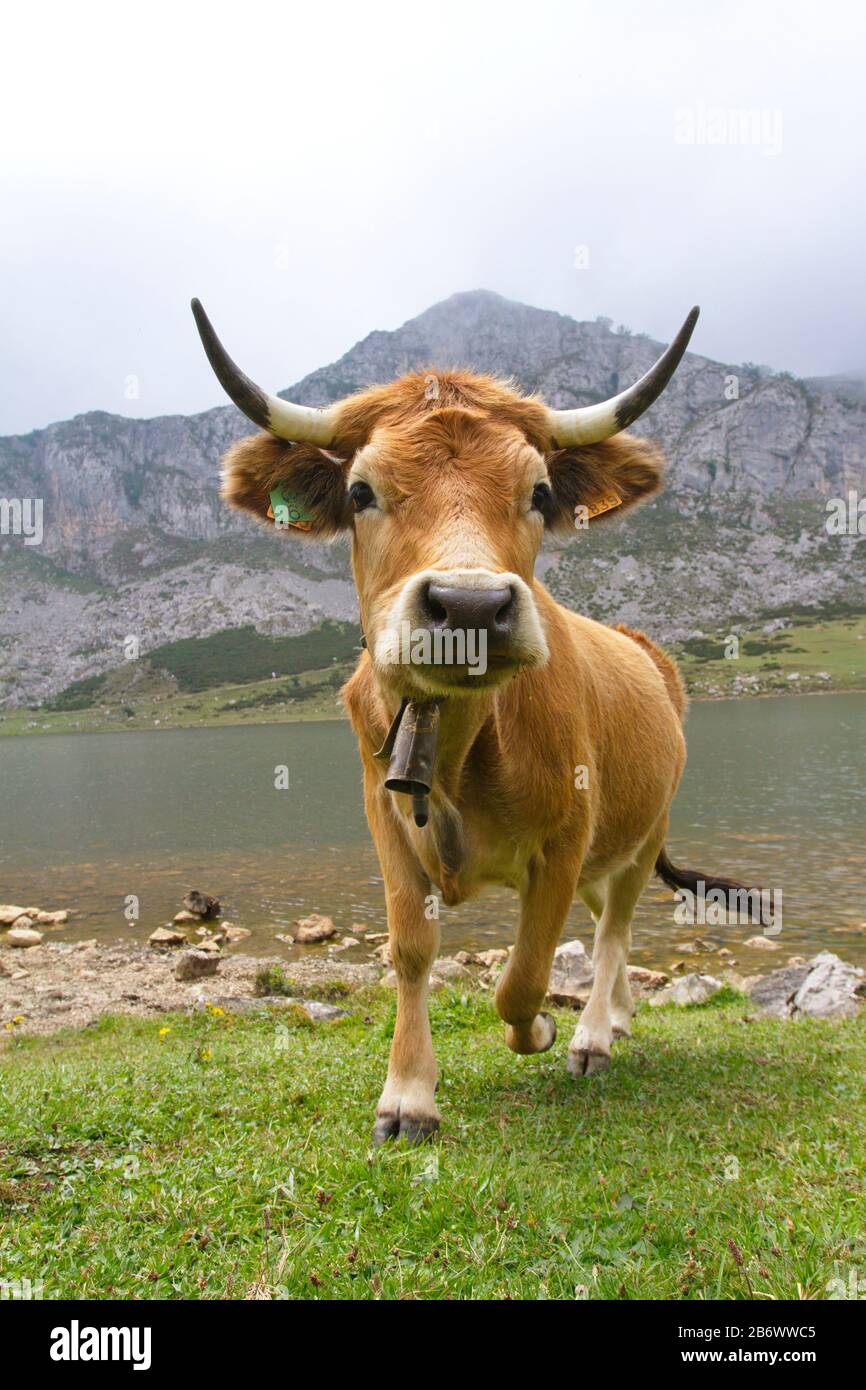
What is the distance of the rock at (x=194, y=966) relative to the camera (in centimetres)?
1698

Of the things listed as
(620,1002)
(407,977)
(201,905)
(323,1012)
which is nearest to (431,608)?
(407,977)

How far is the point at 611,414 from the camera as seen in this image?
579cm

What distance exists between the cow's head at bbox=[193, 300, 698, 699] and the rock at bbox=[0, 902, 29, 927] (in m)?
22.8

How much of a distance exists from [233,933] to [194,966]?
4.78 meters

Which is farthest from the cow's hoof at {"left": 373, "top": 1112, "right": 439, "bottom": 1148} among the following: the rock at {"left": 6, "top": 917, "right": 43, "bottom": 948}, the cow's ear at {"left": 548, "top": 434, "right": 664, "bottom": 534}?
the rock at {"left": 6, "top": 917, "right": 43, "bottom": 948}

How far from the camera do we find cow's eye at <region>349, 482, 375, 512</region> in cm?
510

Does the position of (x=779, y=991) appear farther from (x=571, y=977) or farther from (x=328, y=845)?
(x=328, y=845)

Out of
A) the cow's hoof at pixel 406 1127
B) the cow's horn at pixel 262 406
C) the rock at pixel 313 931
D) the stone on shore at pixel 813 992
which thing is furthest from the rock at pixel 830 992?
the rock at pixel 313 931

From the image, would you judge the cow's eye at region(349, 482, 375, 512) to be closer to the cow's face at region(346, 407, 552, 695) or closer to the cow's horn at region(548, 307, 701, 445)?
the cow's face at region(346, 407, 552, 695)

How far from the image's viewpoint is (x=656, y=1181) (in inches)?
178

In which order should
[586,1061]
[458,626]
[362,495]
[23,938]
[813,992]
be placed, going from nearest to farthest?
[458,626] → [362,495] → [586,1061] → [813,992] → [23,938]

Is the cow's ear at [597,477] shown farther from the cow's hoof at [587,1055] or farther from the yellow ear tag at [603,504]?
the cow's hoof at [587,1055]

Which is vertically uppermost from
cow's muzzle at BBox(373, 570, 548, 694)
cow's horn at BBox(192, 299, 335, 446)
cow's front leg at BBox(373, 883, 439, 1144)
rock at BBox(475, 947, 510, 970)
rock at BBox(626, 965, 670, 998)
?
cow's horn at BBox(192, 299, 335, 446)

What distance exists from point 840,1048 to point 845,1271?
5763mm
